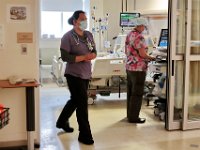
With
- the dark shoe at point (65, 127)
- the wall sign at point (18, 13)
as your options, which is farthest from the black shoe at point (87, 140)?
the wall sign at point (18, 13)

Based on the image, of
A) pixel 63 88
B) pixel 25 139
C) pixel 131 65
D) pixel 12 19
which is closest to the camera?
pixel 12 19

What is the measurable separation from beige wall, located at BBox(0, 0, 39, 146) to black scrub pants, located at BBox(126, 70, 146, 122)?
5.02 feet

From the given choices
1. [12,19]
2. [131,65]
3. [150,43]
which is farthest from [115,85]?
[12,19]

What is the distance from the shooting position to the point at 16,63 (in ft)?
12.0

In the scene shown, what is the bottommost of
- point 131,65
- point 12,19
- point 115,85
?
point 115,85

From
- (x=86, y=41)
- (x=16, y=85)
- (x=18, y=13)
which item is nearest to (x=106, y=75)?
(x=86, y=41)

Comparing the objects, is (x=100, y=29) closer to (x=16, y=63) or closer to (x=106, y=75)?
(x=106, y=75)

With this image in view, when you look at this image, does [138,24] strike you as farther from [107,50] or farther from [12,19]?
[107,50]

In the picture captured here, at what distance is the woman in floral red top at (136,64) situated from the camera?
455cm

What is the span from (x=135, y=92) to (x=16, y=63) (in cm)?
184

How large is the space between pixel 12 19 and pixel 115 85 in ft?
9.53

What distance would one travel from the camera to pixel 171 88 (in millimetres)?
4336

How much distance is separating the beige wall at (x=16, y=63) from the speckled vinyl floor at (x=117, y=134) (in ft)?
1.33

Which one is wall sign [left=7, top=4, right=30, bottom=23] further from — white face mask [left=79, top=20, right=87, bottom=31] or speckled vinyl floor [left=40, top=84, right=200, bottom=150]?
speckled vinyl floor [left=40, top=84, right=200, bottom=150]
